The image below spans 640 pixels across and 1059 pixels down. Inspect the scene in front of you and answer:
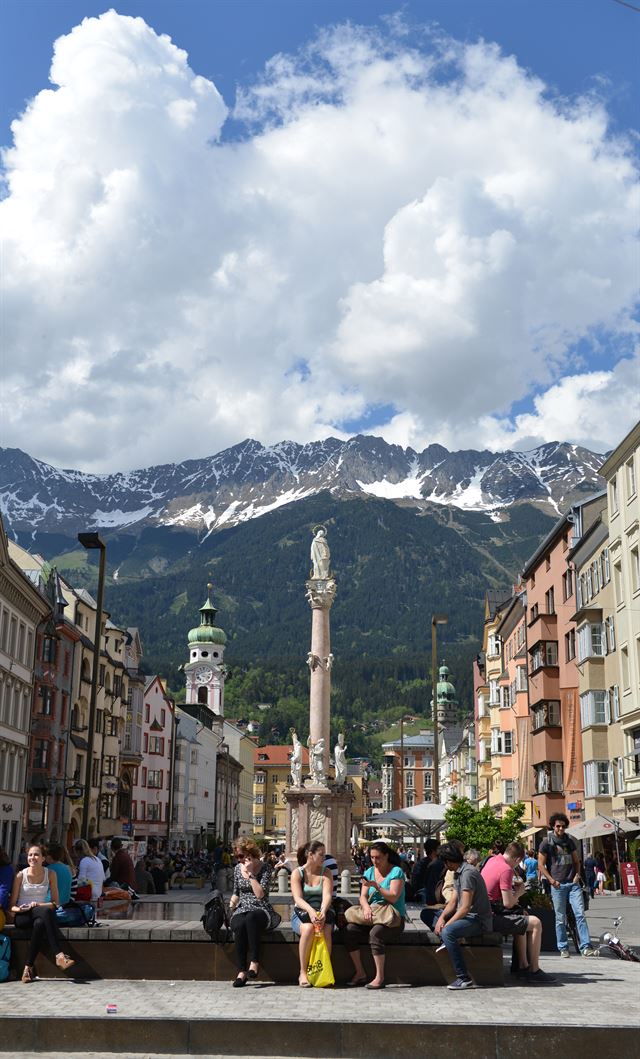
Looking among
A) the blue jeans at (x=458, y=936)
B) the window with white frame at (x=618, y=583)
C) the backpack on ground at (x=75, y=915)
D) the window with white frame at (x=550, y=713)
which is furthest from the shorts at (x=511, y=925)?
the window with white frame at (x=550, y=713)

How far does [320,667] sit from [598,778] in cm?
1201

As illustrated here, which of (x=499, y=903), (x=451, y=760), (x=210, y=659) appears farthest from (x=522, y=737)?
(x=210, y=659)

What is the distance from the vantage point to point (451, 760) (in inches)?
5349

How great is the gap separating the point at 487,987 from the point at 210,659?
529 feet

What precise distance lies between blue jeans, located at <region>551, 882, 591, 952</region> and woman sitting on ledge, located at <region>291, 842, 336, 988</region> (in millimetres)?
5056

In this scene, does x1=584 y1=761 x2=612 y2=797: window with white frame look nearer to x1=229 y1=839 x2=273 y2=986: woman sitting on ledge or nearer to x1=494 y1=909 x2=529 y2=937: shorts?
x1=494 y1=909 x2=529 y2=937: shorts

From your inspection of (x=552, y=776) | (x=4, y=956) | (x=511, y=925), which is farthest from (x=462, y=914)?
(x=552, y=776)

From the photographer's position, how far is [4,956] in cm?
1239

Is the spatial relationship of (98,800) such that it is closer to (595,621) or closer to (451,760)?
(595,621)

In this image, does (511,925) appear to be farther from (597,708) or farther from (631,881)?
(597,708)

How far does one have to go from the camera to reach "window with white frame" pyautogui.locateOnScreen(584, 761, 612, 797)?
44.9 metres

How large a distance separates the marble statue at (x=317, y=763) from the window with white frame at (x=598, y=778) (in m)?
11.0

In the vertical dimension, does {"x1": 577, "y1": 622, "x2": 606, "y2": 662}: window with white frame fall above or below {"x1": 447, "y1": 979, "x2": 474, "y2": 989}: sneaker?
above

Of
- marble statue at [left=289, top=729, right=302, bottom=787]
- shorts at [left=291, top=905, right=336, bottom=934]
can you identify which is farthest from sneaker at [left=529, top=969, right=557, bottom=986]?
marble statue at [left=289, top=729, right=302, bottom=787]
